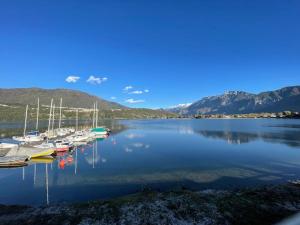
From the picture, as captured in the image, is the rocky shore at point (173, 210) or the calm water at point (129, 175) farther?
the calm water at point (129, 175)

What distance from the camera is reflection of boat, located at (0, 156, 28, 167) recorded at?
5128 centimetres

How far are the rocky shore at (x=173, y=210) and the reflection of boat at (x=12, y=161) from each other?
28696 mm

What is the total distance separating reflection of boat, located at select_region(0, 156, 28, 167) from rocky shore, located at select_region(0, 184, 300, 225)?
28696 mm

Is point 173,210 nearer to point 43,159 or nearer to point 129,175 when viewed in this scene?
point 129,175

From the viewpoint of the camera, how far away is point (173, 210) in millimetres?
22266

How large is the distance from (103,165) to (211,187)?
25.6 metres

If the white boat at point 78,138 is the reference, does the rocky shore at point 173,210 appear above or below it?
below

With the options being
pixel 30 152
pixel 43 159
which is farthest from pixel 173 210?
pixel 30 152

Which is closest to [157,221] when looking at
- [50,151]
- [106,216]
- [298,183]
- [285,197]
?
[106,216]

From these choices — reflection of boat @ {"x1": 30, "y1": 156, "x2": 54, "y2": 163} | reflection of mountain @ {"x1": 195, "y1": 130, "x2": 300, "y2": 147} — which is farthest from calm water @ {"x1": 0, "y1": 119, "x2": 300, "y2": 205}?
reflection of mountain @ {"x1": 195, "y1": 130, "x2": 300, "y2": 147}

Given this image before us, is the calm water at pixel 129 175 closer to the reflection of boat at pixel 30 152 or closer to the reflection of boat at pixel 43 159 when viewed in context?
the reflection of boat at pixel 43 159

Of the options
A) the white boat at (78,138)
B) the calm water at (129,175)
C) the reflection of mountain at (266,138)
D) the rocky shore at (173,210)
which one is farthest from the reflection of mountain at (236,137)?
the rocky shore at (173,210)

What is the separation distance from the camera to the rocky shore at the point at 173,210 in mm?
20609

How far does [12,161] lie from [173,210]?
42.7 m
